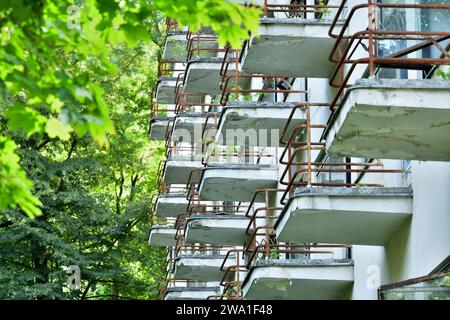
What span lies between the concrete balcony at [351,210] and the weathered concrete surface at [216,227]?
388 inches

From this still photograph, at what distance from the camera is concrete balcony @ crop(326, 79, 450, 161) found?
1148cm

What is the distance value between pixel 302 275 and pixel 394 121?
5.52m

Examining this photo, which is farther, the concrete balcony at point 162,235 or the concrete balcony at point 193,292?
the concrete balcony at point 162,235

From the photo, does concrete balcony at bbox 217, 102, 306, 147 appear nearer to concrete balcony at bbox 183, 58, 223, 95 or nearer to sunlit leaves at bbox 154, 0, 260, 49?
concrete balcony at bbox 183, 58, 223, 95

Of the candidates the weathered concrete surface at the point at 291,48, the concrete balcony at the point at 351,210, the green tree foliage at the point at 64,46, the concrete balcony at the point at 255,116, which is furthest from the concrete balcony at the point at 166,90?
the green tree foliage at the point at 64,46

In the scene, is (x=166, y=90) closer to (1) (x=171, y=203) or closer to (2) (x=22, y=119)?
(1) (x=171, y=203)

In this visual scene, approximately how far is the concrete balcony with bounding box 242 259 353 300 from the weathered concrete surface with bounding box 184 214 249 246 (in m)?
7.30

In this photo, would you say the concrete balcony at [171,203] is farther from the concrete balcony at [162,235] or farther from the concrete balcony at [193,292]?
the concrete balcony at [193,292]

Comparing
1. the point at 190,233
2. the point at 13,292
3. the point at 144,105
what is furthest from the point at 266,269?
the point at 144,105

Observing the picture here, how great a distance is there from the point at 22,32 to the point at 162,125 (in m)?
25.6

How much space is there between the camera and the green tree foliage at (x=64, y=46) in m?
7.47

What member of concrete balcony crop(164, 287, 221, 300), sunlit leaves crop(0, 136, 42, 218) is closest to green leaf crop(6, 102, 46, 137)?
sunlit leaves crop(0, 136, 42, 218)

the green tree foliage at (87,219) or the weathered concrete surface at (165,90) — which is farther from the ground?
the weathered concrete surface at (165,90)

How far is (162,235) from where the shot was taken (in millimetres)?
33031
